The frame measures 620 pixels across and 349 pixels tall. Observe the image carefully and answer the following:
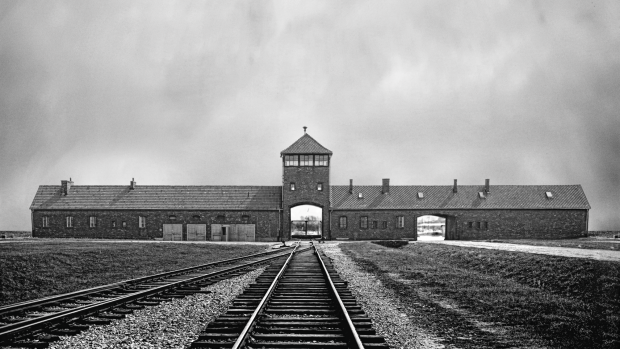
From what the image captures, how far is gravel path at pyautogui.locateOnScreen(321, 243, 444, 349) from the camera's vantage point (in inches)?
265

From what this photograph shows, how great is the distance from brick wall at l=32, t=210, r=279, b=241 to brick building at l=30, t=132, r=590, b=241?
96mm

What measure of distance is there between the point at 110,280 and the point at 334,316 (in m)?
8.83

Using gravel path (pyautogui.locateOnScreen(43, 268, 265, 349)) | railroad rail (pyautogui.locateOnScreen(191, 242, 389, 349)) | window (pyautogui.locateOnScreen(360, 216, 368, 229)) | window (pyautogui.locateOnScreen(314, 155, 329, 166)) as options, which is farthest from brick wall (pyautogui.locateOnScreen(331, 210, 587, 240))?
gravel path (pyautogui.locateOnScreen(43, 268, 265, 349))

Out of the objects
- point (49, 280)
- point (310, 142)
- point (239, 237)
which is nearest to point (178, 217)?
point (239, 237)

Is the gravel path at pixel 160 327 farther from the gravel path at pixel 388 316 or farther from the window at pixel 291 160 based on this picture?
the window at pixel 291 160

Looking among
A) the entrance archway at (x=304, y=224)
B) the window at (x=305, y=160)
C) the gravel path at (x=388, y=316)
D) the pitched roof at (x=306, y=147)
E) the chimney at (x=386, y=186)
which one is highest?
the pitched roof at (x=306, y=147)

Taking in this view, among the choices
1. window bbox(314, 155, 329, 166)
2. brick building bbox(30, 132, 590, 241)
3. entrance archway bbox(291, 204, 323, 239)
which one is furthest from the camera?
entrance archway bbox(291, 204, 323, 239)

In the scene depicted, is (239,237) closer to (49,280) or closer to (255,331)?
(49,280)

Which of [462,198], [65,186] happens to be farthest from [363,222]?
[65,186]

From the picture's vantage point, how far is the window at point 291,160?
45344 millimetres

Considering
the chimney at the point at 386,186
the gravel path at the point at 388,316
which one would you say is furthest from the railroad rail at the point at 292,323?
the chimney at the point at 386,186

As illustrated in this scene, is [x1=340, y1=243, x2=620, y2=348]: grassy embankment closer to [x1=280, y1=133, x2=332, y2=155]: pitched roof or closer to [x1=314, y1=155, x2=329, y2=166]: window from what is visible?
[x1=314, y1=155, x2=329, y2=166]: window

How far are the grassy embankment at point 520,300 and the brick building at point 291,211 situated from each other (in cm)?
2673

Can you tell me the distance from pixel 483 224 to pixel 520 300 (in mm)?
37291
